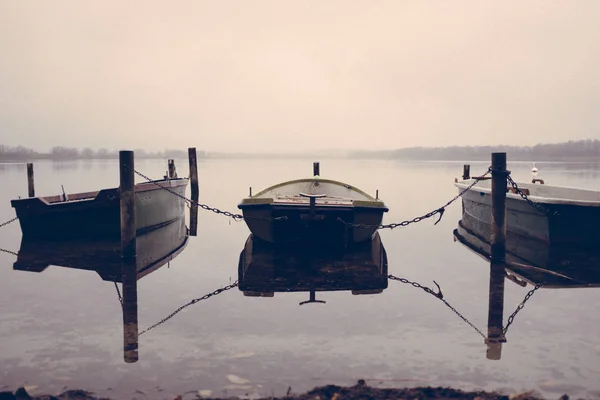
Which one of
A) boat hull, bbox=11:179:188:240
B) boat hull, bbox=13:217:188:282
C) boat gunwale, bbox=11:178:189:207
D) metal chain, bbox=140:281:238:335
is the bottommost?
boat hull, bbox=13:217:188:282

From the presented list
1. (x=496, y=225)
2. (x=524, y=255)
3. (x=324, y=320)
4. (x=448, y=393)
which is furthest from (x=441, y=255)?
(x=448, y=393)

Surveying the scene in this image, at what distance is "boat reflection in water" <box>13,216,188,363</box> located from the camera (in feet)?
29.6

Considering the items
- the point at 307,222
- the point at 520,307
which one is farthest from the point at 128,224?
the point at 520,307

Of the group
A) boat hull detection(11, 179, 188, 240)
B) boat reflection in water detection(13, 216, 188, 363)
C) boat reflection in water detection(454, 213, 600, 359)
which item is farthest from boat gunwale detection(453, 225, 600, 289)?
boat hull detection(11, 179, 188, 240)

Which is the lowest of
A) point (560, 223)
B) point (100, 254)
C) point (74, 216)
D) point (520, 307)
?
point (100, 254)

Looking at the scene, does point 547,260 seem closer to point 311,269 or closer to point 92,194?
point 311,269

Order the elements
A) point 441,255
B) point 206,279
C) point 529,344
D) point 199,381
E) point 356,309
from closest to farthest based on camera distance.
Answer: point 199,381 → point 529,344 → point 356,309 → point 206,279 → point 441,255

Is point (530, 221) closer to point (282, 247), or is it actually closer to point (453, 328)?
point (282, 247)

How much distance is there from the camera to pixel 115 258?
12.8 m

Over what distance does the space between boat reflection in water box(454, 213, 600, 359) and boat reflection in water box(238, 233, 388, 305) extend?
8.15 ft

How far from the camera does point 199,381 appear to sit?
535 centimetres

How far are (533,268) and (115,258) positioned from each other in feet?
36.3

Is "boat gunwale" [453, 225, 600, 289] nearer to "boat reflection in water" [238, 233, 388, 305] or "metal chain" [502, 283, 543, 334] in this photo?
"metal chain" [502, 283, 543, 334]

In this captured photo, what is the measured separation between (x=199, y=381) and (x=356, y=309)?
12.1 ft
